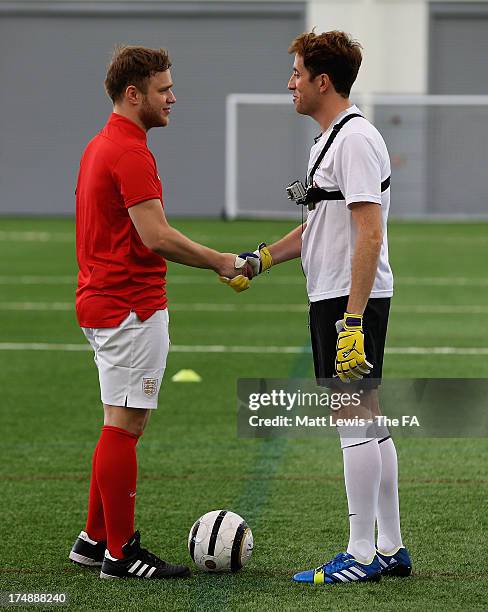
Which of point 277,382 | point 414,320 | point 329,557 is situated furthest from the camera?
point 414,320

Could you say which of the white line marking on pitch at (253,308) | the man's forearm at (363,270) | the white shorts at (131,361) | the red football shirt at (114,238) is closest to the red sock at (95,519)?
the white shorts at (131,361)

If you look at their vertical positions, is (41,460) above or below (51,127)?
below

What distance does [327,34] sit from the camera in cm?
460

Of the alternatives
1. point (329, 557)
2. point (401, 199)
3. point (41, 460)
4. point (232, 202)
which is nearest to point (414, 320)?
point (41, 460)

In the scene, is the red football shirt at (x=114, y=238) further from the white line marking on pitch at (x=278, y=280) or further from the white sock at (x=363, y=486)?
the white line marking on pitch at (x=278, y=280)

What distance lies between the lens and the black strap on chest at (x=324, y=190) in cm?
459

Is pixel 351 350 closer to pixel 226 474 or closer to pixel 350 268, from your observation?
pixel 350 268

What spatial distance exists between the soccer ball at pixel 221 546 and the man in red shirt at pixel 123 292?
4.3 inches

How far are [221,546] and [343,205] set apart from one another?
1.37m

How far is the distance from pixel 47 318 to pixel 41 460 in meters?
5.99

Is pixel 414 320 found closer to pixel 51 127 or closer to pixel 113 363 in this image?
pixel 113 363

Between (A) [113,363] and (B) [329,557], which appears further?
(B) [329,557]

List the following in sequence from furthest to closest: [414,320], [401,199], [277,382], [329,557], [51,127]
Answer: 1. [51,127]
2. [401,199]
3. [414,320]
4. [277,382]
5. [329,557]

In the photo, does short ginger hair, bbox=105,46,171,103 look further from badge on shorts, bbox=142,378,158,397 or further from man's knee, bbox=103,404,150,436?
man's knee, bbox=103,404,150,436
